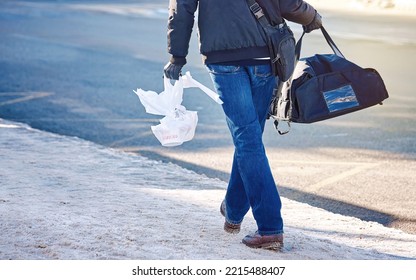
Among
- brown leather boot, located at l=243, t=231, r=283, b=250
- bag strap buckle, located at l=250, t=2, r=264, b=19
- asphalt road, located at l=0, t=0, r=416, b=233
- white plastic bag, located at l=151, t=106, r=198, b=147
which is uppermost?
bag strap buckle, located at l=250, t=2, r=264, b=19

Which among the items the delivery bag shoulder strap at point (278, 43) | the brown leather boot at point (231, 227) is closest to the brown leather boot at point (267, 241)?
the brown leather boot at point (231, 227)

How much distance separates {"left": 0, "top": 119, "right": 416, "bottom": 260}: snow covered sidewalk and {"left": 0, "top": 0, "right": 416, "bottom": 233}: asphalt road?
0.65 meters

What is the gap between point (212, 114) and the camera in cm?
1114

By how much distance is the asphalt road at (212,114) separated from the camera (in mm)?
7918

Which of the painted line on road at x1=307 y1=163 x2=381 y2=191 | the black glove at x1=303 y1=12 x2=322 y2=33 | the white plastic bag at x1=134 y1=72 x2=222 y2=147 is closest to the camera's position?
the black glove at x1=303 y1=12 x2=322 y2=33

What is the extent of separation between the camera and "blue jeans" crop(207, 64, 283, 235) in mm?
5098

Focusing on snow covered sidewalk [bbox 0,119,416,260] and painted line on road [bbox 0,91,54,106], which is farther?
painted line on road [bbox 0,91,54,106]

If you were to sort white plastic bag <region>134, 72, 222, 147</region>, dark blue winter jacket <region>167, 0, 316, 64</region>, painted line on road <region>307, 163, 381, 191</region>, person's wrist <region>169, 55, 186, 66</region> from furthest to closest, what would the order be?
painted line on road <region>307, 163, 381, 191</region> → white plastic bag <region>134, 72, 222, 147</region> → person's wrist <region>169, 55, 186, 66</region> → dark blue winter jacket <region>167, 0, 316, 64</region>

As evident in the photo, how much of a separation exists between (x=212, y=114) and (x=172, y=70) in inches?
235

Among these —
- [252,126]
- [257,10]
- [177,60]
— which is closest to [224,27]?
[257,10]

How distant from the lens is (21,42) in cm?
1823

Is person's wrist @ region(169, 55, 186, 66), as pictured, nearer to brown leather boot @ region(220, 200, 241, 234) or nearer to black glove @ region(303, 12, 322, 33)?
black glove @ region(303, 12, 322, 33)

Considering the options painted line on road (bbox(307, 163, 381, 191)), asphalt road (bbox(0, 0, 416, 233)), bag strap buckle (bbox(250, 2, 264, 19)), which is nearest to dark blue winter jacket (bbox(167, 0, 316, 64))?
bag strap buckle (bbox(250, 2, 264, 19))
